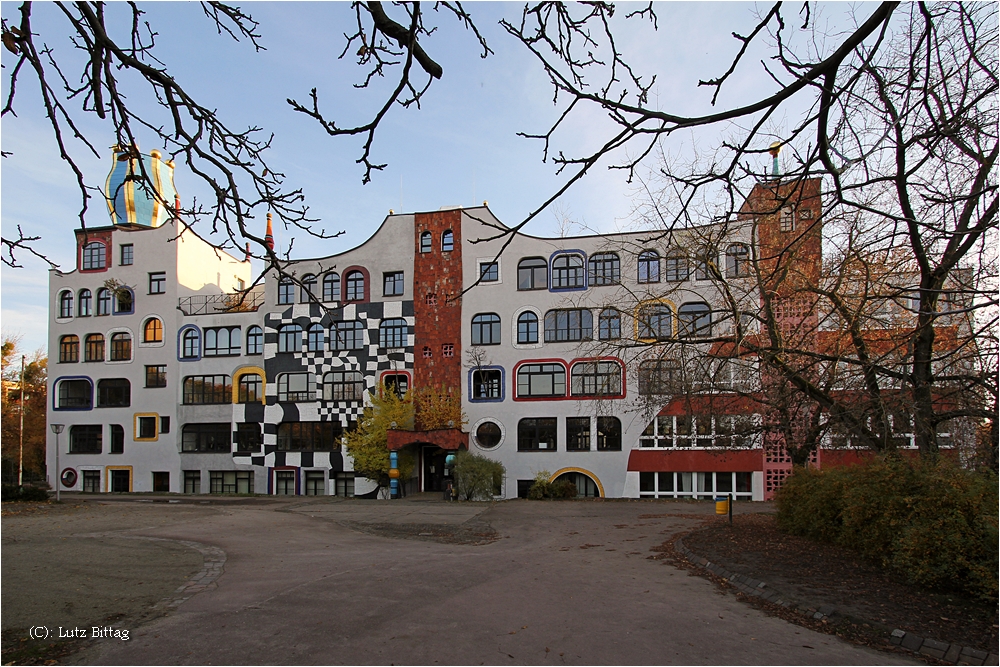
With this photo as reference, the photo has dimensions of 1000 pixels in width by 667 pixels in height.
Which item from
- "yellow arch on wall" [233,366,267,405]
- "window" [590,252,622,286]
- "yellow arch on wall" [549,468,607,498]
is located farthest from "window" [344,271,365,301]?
"yellow arch on wall" [549,468,607,498]

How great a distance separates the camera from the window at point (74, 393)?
35.3 meters

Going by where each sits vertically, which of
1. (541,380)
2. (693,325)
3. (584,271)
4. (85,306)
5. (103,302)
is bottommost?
(541,380)

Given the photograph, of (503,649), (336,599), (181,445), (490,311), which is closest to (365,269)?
(490,311)

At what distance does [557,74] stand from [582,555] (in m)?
11.1

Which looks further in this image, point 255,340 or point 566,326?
point 255,340

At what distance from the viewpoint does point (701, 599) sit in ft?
30.2

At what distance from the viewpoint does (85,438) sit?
35.2m

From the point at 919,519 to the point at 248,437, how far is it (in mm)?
29929

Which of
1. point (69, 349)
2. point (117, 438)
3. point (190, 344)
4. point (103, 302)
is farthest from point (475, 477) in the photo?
point (69, 349)

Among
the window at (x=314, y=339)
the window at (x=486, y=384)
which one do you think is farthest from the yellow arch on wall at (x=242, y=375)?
the window at (x=486, y=384)

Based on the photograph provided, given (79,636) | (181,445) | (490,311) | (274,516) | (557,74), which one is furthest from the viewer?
(181,445)

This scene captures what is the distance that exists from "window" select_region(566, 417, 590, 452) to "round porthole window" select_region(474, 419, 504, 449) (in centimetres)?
292

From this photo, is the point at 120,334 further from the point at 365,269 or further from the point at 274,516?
the point at 274,516

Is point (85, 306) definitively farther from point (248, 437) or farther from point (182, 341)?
point (248, 437)
